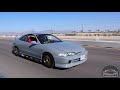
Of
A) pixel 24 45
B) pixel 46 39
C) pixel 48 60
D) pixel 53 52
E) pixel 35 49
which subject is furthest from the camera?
pixel 24 45

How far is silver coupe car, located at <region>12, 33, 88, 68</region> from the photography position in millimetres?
7113

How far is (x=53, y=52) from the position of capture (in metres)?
7.32

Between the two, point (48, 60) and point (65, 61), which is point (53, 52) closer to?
point (48, 60)

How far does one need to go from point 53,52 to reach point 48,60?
0.49 meters

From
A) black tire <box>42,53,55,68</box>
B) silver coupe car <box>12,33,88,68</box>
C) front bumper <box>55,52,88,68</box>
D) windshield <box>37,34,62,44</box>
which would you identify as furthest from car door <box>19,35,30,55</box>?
front bumper <box>55,52,88,68</box>

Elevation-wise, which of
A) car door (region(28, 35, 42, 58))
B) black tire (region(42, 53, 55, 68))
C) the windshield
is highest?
the windshield

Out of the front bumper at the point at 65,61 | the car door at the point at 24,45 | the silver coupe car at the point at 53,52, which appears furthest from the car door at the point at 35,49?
the front bumper at the point at 65,61

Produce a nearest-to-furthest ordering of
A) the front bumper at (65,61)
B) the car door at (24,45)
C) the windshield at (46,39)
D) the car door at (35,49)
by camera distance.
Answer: the front bumper at (65,61)
the car door at (35,49)
the windshield at (46,39)
the car door at (24,45)

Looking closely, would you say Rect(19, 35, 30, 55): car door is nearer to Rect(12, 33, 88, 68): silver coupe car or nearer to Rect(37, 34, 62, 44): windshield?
Rect(12, 33, 88, 68): silver coupe car

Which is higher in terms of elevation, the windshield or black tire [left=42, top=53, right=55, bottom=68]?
the windshield

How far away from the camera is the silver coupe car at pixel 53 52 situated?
23.3 feet

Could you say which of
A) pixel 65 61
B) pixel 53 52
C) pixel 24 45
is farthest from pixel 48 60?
pixel 24 45

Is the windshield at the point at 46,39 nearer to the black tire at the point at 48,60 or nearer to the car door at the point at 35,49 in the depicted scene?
the car door at the point at 35,49
